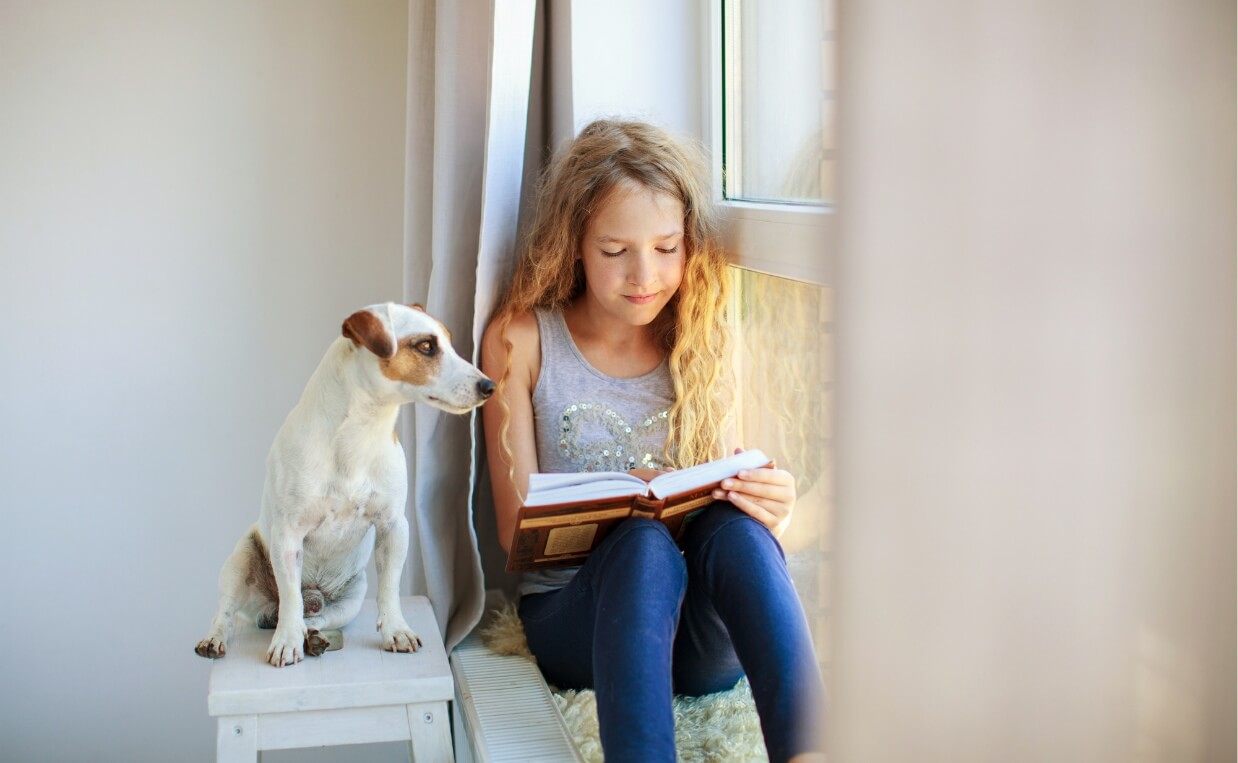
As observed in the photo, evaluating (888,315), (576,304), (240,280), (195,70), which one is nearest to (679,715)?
(576,304)

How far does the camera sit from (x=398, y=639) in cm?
125

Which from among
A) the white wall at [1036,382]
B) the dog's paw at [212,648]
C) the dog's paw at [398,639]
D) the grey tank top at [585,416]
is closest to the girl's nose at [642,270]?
the grey tank top at [585,416]

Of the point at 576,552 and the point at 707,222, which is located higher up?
the point at 707,222

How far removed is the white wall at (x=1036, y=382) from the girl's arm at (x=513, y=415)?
947mm

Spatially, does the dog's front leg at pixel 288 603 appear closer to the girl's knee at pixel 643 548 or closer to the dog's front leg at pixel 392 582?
the dog's front leg at pixel 392 582

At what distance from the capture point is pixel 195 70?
5.74 feet

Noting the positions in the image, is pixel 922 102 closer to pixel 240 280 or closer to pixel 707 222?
pixel 707 222

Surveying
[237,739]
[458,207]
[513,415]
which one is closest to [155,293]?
[458,207]

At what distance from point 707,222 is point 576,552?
0.47m

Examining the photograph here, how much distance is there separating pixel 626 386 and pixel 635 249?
19 cm

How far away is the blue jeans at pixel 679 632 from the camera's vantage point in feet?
3.25

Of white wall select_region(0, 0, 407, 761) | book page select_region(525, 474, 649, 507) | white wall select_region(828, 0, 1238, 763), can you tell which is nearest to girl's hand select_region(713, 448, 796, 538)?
book page select_region(525, 474, 649, 507)

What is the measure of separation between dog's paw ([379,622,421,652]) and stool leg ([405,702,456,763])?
3.0 inches

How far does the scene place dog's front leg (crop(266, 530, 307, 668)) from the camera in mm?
1153
